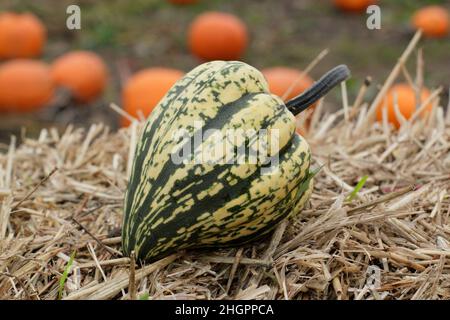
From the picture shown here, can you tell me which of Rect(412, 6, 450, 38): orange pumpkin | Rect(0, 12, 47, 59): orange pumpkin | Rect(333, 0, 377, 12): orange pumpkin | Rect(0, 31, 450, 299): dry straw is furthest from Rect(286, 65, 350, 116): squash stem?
Rect(333, 0, 377, 12): orange pumpkin

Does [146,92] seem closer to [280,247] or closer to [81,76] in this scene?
[81,76]

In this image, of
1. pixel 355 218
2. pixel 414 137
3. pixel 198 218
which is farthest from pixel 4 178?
pixel 414 137

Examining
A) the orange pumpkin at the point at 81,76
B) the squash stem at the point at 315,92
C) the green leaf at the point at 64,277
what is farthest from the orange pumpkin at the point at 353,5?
the green leaf at the point at 64,277

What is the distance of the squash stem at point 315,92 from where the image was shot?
7.97 feet

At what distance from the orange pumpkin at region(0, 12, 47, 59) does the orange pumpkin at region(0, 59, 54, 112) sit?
0.99 m

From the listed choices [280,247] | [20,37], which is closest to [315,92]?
[280,247]

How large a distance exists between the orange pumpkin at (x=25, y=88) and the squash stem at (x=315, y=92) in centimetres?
395

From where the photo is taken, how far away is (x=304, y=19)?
8.26m

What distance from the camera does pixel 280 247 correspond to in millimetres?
2307

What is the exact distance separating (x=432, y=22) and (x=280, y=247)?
592cm

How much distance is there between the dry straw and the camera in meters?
2.17

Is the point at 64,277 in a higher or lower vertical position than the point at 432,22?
lower

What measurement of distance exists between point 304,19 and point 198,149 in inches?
252
